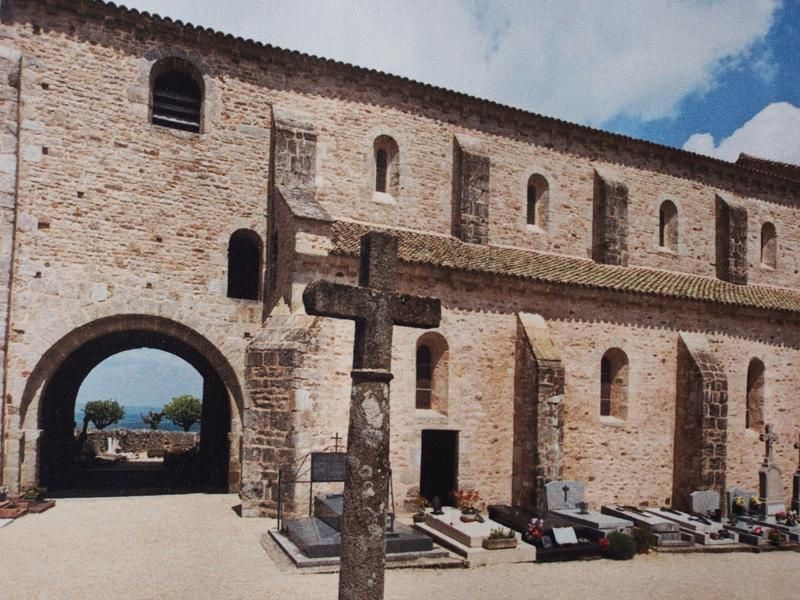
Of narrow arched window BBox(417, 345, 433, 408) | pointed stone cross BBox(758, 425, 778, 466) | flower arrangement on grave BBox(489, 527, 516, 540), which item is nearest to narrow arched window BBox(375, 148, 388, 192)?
narrow arched window BBox(417, 345, 433, 408)

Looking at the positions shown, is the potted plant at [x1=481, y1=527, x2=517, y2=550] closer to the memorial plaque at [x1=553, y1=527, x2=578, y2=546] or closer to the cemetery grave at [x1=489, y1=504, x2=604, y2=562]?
the cemetery grave at [x1=489, y1=504, x2=604, y2=562]

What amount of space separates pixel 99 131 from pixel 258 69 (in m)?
4.07

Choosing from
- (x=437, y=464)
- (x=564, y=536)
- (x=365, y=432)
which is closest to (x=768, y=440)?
(x=564, y=536)

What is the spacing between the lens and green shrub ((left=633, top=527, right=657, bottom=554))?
1273 cm

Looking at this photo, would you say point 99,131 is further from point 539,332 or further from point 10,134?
point 539,332

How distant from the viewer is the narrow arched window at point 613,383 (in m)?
17.1

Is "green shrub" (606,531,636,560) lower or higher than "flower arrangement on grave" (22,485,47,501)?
lower

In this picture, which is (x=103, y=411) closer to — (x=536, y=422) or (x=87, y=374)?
(x=87, y=374)

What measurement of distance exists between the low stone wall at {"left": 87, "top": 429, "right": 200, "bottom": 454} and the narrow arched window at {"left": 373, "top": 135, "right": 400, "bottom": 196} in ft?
56.3

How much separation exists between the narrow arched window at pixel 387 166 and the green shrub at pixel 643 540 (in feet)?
33.0

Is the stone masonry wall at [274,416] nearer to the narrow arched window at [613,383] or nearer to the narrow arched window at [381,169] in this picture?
the narrow arched window at [381,169]

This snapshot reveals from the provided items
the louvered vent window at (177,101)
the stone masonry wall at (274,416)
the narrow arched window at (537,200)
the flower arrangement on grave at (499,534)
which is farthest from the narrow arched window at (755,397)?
the louvered vent window at (177,101)

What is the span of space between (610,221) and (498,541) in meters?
11.4

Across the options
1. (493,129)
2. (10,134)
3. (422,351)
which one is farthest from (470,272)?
(10,134)
